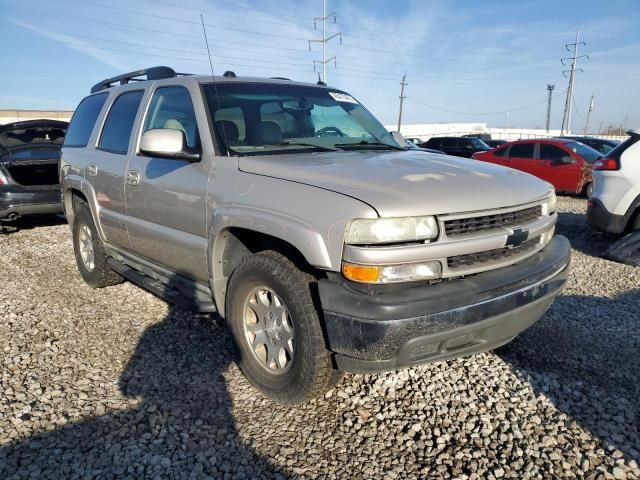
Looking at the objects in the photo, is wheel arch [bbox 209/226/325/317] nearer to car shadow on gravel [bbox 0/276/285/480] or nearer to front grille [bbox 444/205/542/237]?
car shadow on gravel [bbox 0/276/285/480]

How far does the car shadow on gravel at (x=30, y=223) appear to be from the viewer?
8.09m

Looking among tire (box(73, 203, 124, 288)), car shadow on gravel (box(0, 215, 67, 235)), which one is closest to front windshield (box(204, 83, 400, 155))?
tire (box(73, 203, 124, 288))

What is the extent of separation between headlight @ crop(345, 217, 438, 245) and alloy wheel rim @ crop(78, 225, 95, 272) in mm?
3721

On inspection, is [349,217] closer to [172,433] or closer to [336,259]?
[336,259]

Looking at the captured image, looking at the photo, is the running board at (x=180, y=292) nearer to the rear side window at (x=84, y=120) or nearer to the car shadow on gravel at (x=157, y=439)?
the car shadow on gravel at (x=157, y=439)

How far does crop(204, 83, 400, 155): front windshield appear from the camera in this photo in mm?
3230

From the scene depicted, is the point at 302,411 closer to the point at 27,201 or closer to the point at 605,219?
the point at 605,219

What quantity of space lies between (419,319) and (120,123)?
136 inches

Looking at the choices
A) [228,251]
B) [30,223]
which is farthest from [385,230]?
[30,223]

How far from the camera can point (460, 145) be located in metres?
19.6

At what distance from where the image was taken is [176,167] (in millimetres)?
3354

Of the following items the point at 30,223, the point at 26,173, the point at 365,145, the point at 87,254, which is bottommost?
the point at 30,223

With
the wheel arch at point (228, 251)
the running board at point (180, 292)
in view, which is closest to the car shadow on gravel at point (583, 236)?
the wheel arch at point (228, 251)

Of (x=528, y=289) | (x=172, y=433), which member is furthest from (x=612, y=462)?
(x=172, y=433)
